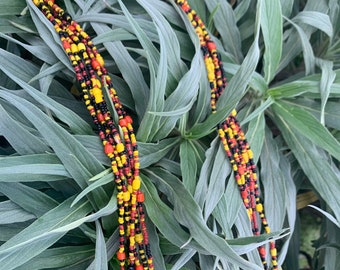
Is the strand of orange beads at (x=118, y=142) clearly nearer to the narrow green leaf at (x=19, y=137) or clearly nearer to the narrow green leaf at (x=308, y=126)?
the narrow green leaf at (x=19, y=137)

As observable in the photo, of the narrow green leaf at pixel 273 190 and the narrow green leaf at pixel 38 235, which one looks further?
the narrow green leaf at pixel 273 190

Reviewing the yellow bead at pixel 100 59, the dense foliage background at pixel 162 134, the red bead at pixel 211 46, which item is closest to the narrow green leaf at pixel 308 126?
the dense foliage background at pixel 162 134

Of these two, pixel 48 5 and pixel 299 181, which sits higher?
pixel 48 5

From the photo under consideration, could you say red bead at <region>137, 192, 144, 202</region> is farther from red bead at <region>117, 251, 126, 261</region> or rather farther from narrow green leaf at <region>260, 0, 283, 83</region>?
narrow green leaf at <region>260, 0, 283, 83</region>

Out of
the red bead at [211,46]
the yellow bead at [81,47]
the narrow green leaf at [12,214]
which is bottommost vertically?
the narrow green leaf at [12,214]

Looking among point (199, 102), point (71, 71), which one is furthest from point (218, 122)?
point (71, 71)

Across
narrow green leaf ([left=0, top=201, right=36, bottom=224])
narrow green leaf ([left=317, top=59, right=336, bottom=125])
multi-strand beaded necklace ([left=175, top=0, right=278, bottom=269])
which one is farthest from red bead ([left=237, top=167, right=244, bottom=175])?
narrow green leaf ([left=0, top=201, right=36, bottom=224])

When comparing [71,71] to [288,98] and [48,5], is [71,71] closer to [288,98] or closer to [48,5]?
[48,5]
